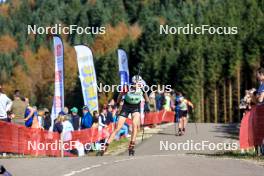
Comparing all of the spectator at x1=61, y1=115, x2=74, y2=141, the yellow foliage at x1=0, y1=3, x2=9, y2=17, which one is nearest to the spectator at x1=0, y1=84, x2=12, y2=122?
the spectator at x1=61, y1=115, x2=74, y2=141

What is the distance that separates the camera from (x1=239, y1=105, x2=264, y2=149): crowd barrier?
50.5ft

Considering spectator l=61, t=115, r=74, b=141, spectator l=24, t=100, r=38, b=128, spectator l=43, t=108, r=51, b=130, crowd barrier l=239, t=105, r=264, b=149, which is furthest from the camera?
spectator l=43, t=108, r=51, b=130

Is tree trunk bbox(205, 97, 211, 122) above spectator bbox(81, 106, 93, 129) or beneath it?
above

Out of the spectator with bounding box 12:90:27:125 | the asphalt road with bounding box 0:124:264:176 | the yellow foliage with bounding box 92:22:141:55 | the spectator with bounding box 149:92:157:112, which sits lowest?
the asphalt road with bounding box 0:124:264:176

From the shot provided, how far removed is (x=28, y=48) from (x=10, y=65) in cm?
1035

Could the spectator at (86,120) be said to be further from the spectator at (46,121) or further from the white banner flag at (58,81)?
the white banner flag at (58,81)

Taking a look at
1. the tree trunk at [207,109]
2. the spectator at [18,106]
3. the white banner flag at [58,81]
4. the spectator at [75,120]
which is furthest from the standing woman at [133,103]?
the tree trunk at [207,109]

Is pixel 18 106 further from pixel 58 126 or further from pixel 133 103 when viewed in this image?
pixel 133 103

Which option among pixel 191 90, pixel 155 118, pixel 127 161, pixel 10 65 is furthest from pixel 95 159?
pixel 10 65

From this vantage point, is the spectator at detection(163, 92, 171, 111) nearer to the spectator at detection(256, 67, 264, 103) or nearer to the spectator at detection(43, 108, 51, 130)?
the spectator at detection(43, 108, 51, 130)

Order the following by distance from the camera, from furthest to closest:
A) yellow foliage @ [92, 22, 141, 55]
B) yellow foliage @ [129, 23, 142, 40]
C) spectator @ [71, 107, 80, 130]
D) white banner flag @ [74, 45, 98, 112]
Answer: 1. yellow foliage @ [129, 23, 142, 40]
2. yellow foliage @ [92, 22, 141, 55]
3. white banner flag @ [74, 45, 98, 112]
4. spectator @ [71, 107, 80, 130]

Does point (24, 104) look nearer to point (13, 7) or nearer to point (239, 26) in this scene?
point (239, 26)

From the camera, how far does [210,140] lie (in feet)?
87.6

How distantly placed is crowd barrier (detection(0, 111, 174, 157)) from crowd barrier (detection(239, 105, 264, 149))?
5764 mm
